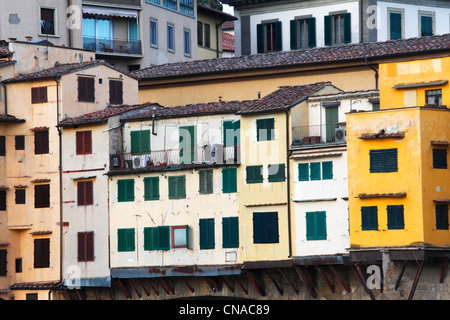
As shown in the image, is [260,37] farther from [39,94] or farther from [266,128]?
[266,128]

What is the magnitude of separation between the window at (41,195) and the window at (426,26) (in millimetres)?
24864

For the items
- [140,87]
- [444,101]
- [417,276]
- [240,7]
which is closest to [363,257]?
[417,276]

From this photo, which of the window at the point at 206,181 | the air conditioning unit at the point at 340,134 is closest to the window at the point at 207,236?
the window at the point at 206,181

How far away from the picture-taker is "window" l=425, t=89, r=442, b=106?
66875mm

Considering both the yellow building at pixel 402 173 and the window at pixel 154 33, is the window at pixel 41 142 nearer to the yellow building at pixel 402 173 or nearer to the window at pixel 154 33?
the yellow building at pixel 402 173

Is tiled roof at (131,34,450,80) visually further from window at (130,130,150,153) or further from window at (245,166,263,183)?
window at (245,166,263,183)

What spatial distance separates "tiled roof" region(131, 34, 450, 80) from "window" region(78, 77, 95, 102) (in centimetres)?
539

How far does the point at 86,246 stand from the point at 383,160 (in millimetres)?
16315

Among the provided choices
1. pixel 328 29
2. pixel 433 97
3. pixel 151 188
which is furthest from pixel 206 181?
pixel 328 29

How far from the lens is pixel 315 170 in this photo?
68.6 meters

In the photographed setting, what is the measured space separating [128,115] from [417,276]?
58.4 ft

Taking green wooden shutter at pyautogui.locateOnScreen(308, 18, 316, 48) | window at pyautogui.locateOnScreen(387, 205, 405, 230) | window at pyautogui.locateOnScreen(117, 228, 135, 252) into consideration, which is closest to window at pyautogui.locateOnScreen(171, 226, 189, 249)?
window at pyautogui.locateOnScreen(117, 228, 135, 252)
